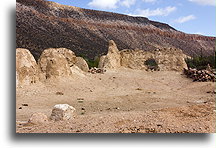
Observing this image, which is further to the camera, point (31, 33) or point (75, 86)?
point (31, 33)

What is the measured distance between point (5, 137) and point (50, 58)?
761cm

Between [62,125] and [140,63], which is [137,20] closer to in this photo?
[140,63]

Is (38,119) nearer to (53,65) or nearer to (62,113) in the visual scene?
(62,113)

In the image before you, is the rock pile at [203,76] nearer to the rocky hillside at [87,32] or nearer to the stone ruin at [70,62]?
the stone ruin at [70,62]

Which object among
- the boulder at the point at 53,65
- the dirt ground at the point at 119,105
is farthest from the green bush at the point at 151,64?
the boulder at the point at 53,65

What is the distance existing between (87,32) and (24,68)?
46.7 metres

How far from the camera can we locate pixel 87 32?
5522 cm

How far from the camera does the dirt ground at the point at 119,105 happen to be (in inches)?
152

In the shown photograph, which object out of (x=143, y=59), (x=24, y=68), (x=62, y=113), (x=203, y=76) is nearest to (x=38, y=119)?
(x=62, y=113)

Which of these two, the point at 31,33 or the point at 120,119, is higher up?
the point at 31,33

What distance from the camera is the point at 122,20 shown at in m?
78.2

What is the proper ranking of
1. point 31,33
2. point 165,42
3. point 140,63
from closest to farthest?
point 140,63 < point 31,33 < point 165,42

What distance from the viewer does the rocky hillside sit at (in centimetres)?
3553

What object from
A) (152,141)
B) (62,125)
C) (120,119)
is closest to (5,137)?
(62,125)
